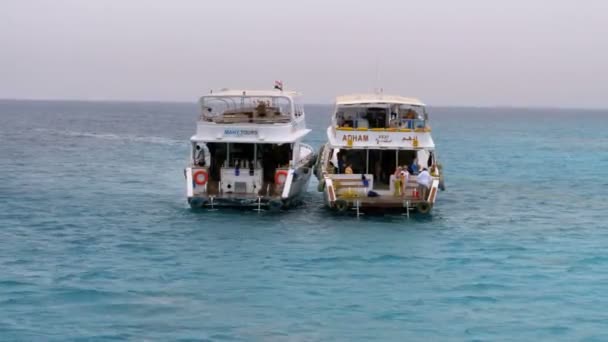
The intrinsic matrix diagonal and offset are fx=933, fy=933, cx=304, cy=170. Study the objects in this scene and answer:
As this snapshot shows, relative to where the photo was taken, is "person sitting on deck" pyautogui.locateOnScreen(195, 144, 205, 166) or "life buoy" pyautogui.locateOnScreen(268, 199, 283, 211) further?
"person sitting on deck" pyautogui.locateOnScreen(195, 144, 205, 166)

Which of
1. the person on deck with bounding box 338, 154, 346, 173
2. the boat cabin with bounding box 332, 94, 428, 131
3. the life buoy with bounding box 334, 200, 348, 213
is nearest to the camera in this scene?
the life buoy with bounding box 334, 200, 348, 213

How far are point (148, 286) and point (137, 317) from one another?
276cm

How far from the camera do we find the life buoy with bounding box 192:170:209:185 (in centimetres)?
3152

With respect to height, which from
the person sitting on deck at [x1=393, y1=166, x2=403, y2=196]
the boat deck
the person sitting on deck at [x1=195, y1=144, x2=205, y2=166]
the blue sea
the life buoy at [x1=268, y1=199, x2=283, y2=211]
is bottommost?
the blue sea

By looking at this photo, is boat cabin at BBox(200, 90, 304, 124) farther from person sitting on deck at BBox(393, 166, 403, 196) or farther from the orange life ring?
person sitting on deck at BBox(393, 166, 403, 196)

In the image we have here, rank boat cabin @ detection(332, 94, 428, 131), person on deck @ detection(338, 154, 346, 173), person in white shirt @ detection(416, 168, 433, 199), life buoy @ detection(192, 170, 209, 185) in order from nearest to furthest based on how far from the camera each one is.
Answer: person in white shirt @ detection(416, 168, 433, 199)
life buoy @ detection(192, 170, 209, 185)
boat cabin @ detection(332, 94, 428, 131)
person on deck @ detection(338, 154, 346, 173)

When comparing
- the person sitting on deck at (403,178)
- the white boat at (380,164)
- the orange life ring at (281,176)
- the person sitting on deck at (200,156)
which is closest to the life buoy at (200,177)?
the person sitting on deck at (200,156)

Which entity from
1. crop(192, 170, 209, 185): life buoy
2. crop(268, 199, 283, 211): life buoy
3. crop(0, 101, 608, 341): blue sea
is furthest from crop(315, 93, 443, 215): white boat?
crop(192, 170, 209, 185): life buoy

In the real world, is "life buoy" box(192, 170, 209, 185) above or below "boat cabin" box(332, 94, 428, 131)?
below

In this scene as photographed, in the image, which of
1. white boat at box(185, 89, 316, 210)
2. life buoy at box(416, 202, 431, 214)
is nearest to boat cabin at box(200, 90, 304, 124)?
white boat at box(185, 89, 316, 210)

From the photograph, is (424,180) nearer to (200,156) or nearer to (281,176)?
(281,176)

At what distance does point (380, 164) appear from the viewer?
34.0 meters

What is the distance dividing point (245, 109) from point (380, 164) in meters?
5.76

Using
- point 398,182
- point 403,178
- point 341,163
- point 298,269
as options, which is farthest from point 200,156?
point 298,269
